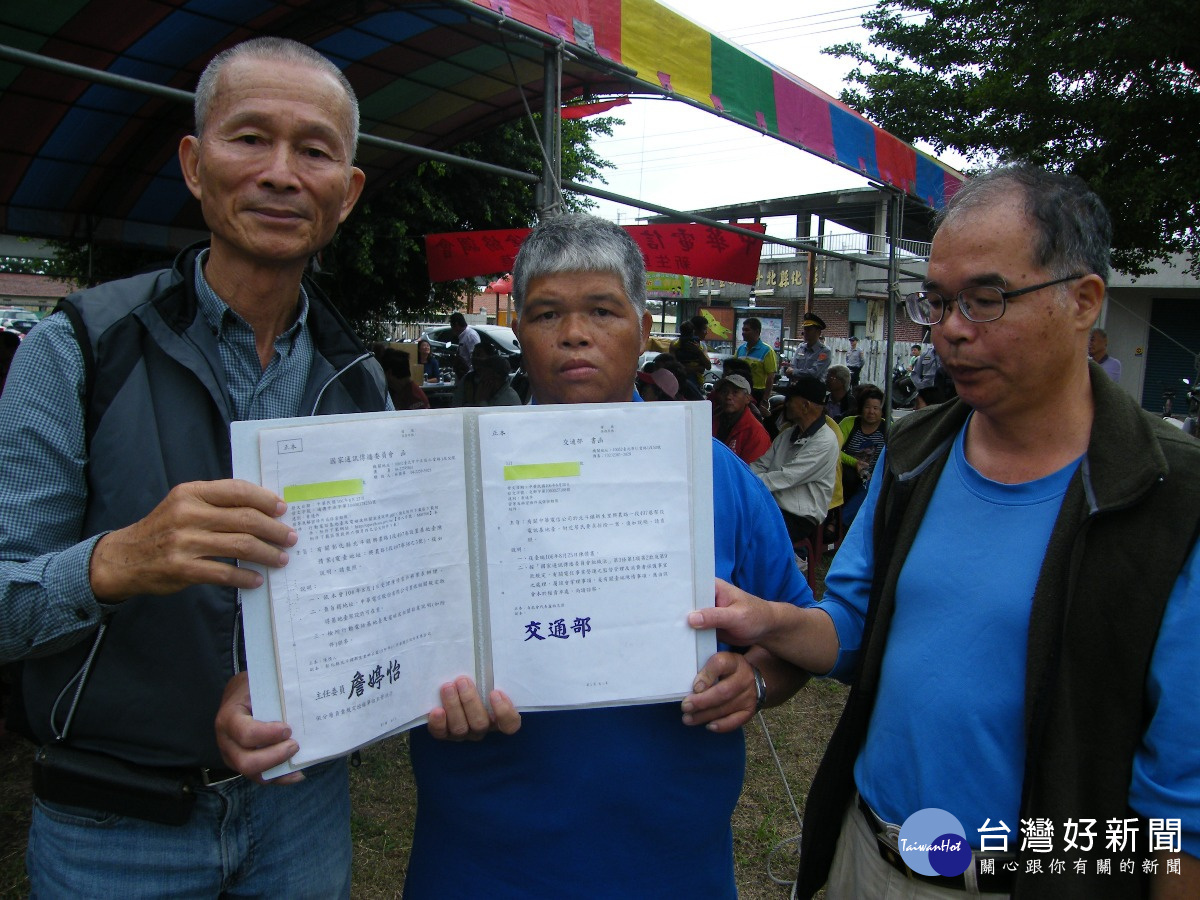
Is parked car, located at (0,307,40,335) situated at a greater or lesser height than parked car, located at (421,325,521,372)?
greater

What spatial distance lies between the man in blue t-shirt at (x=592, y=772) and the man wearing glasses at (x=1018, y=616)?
0.65 feet

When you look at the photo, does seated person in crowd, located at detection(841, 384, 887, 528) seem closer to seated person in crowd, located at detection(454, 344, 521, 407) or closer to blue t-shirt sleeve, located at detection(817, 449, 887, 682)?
seated person in crowd, located at detection(454, 344, 521, 407)

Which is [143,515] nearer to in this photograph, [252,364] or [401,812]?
[252,364]

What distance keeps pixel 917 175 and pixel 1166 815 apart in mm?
6148

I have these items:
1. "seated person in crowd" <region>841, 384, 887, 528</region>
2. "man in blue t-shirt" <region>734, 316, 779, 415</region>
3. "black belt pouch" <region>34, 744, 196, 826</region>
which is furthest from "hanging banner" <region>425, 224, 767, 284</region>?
"black belt pouch" <region>34, 744, 196, 826</region>

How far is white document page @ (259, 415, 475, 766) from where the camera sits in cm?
105

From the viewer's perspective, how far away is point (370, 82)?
564cm

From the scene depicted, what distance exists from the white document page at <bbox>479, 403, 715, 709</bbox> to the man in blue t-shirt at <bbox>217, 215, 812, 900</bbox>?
0.34 ft

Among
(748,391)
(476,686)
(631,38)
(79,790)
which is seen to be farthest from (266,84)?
(748,391)

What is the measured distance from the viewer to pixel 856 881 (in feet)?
5.18

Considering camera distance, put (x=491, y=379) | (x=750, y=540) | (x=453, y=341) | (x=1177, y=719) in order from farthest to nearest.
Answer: (x=453, y=341) → (x=491, y=379) → (x=750, y=540) → (x=1177, y=719)

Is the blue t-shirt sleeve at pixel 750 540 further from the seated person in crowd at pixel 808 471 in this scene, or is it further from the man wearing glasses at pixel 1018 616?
the seated person in crowd at pixel 808 471

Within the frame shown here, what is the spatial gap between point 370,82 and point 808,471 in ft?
14.2
